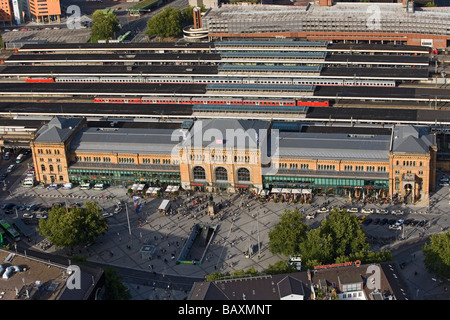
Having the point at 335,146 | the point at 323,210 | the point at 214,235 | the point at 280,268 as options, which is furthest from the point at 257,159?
the point at 280,268

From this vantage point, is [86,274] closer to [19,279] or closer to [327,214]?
[19,279]

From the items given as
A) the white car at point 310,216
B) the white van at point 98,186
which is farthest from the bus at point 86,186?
the white car at point 310,216

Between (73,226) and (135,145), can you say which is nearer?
(73,226)

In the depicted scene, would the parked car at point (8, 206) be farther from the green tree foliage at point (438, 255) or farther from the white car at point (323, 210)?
the green tree foliage at point (438, 255)

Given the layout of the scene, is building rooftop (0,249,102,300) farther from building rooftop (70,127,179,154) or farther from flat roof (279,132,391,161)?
flat roof (279,132,391,161)

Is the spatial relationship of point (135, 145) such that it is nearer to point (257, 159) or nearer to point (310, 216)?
point (257, 159)

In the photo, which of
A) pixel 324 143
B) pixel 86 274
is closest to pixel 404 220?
pixel 324 143

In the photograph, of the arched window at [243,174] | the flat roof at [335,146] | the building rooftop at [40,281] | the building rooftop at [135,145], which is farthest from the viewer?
the building rooftop at [135,145]
